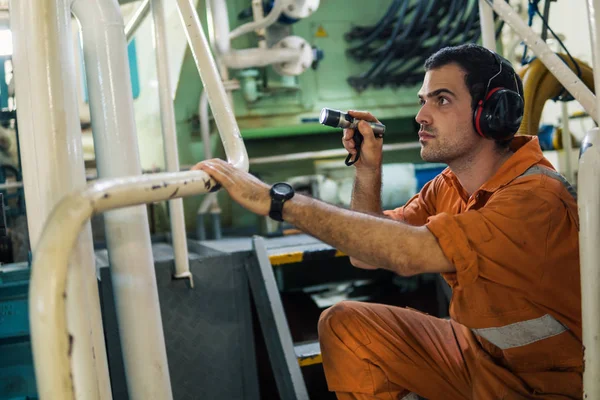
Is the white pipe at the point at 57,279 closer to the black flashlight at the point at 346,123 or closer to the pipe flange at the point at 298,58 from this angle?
the black flashlight at the point at 346,123

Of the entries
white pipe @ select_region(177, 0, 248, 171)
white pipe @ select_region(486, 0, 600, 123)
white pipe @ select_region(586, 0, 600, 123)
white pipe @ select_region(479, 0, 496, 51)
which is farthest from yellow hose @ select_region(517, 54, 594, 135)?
white pipe @ select_region(177, 0, 248, 171)

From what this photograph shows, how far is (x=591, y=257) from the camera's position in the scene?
0.98m

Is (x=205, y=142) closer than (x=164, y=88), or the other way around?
(x=164, y=88)

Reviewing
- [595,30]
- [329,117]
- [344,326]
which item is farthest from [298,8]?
[595,30]

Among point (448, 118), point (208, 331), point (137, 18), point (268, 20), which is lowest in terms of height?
point (208, 331)

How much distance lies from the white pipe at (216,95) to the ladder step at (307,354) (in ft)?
3.25

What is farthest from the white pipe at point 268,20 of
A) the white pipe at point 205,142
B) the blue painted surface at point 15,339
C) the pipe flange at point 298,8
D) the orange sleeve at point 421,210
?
the blue painted surface at point 15,339

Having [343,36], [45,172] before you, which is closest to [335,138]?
[343,36]

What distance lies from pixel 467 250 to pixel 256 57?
7.19ft

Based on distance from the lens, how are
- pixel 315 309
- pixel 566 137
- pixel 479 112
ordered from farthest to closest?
1. pixel 566 137
2. pixel 315 309
3. pixel 479 112

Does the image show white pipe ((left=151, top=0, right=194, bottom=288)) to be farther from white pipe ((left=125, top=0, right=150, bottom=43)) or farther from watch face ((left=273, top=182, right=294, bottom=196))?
watch face ((left=273, top=182, right=294, bottom=196))

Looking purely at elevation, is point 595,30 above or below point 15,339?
above

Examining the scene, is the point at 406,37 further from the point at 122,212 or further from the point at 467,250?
the point at 122,212

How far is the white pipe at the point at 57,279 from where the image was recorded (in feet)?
2.38
